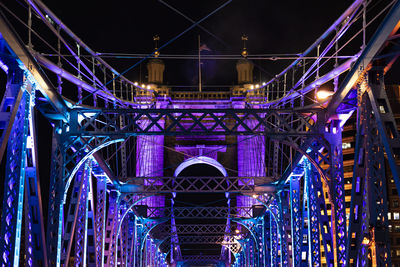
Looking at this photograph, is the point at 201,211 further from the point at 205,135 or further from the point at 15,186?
the point at 15,186

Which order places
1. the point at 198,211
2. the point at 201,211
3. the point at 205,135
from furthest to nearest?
the point at 198,211
the point at 201,211
the point at 205,135

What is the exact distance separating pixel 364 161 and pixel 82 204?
37.6 ft

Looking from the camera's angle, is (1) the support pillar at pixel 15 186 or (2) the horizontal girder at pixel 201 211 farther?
(2) the horizontal girder at pixel 201 211

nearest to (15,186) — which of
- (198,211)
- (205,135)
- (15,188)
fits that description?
(15,188)

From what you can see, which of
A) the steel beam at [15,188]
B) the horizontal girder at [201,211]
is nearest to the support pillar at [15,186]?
the steel beam at [15,188]

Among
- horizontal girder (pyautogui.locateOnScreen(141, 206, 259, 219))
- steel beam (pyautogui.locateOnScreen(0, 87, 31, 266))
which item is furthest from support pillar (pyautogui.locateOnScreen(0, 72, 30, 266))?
horizontal girder (pyautogui.locateOnScreen(141, 206, 259, 219))

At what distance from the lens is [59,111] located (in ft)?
62.7

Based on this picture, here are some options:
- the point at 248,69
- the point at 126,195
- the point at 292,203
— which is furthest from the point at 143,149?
the point at 292,203

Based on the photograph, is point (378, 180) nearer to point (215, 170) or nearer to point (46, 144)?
point (46, 144)

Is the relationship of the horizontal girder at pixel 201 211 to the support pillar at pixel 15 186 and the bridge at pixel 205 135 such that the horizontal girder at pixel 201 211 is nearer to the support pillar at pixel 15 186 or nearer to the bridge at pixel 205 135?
the bridge at pixel 205 135

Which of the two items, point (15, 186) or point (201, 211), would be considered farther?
point (201, 211)

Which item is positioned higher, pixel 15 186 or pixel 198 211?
pixel 15 186

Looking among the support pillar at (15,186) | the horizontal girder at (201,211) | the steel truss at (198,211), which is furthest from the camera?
the steel truss at (198,211)

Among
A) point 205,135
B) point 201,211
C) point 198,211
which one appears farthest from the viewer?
point 198,211
